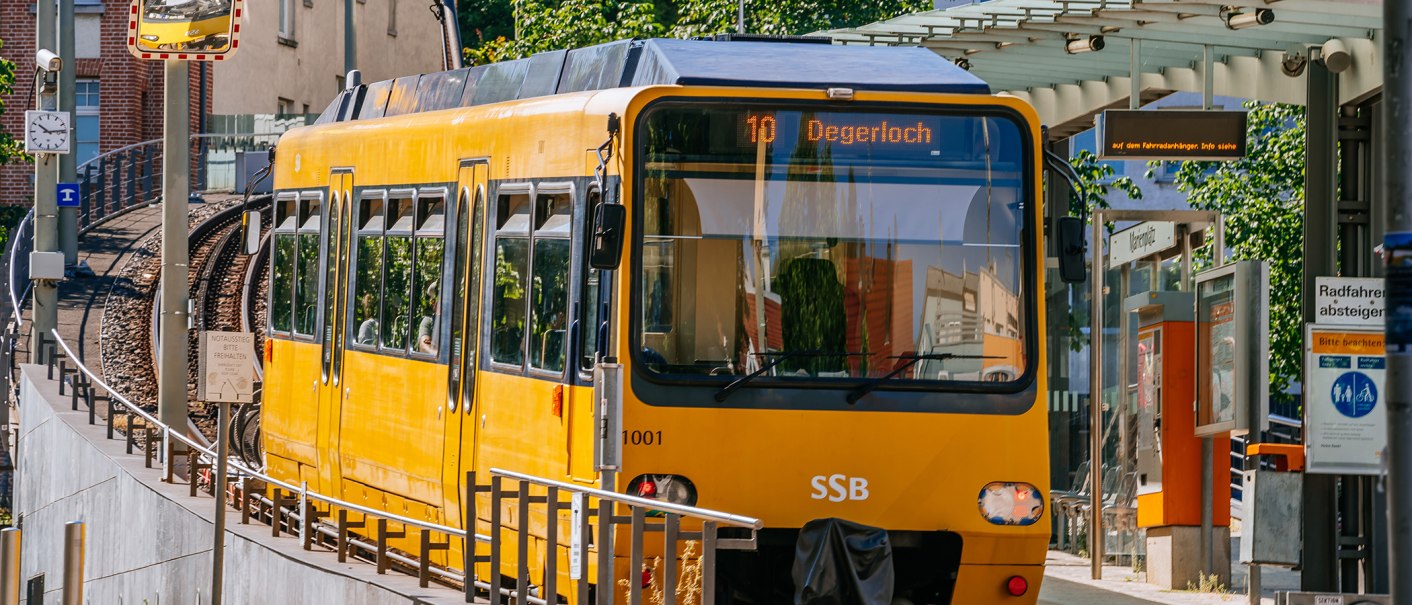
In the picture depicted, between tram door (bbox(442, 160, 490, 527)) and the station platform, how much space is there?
152 inches

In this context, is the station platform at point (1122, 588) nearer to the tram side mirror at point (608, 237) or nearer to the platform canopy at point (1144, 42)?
the platform canopy at point (1144, 42)

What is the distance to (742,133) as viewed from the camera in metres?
11.3

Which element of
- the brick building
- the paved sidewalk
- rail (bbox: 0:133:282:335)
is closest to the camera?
the paved sidewalk

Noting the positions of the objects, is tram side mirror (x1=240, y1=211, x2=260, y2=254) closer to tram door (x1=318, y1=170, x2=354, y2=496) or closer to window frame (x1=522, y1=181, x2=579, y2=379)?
tram door (x1=318, y1=170, x2=354, y2=496)

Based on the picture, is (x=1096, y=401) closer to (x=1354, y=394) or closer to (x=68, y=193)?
(x=1354, y=394)

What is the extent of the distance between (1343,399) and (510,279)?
517cm

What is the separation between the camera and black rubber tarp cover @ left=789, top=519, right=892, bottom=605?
10.9 m

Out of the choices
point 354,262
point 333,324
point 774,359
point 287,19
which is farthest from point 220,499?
point 287,19

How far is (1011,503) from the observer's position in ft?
37.6

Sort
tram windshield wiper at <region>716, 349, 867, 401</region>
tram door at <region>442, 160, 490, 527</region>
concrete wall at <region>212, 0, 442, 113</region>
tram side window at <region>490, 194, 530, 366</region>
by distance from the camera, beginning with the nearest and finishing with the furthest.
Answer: tram windshield wiper at <region>716, 349, 867, 401</region>
tram side window at <region>490, 194, 530, 366</region>
tram door at <region>442, 160, 490, 527</region>
concrete wall at <region>212, 0, 442, 113</region>

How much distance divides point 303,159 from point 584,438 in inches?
250

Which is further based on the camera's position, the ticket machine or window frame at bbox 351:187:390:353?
the ticket machine

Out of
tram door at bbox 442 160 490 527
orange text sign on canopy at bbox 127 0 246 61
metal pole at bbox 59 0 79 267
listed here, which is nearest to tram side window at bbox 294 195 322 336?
tram door at bbox 442 160 490 527

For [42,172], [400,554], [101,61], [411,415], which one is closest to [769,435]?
[411,415]
